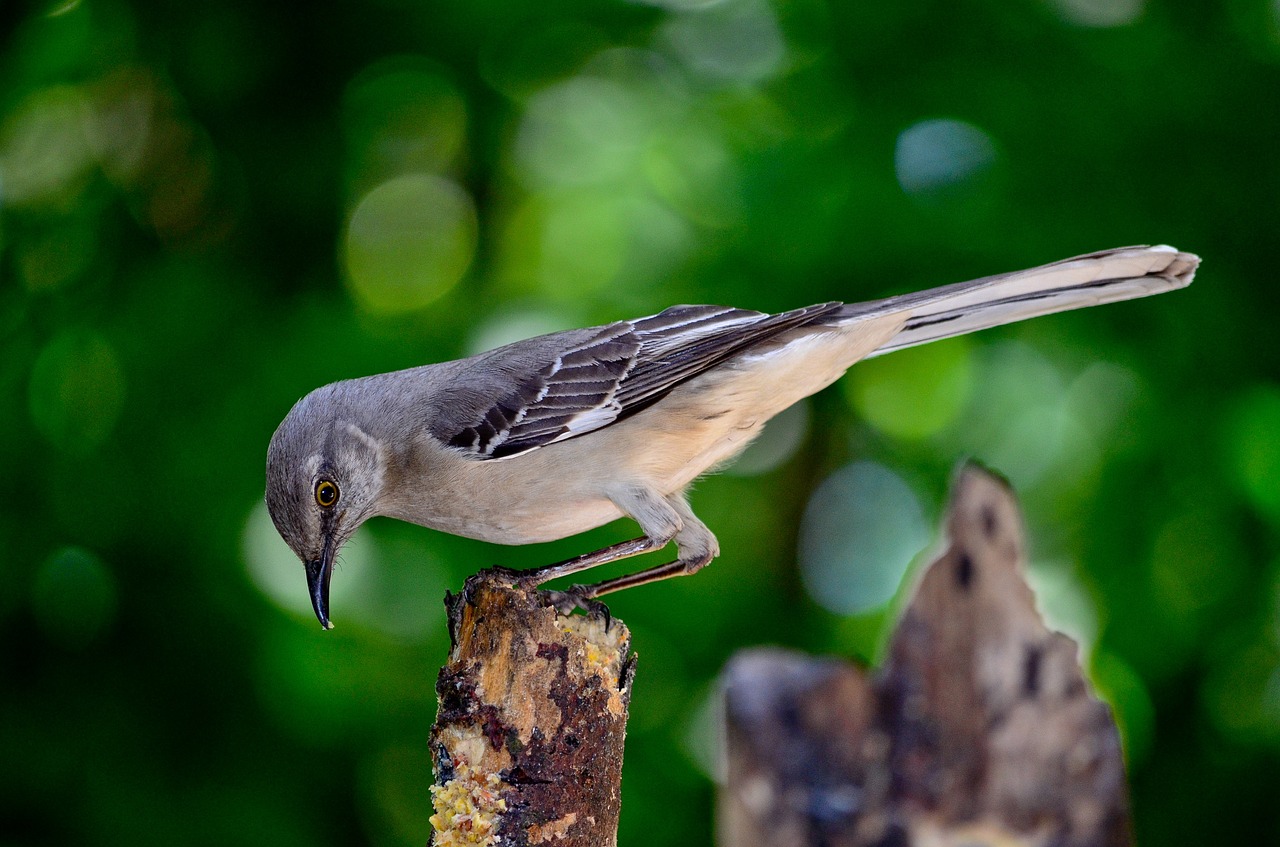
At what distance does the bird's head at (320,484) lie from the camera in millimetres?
3295

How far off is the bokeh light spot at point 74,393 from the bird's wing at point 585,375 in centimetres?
207

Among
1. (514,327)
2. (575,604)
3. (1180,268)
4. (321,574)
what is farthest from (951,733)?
(514,327)

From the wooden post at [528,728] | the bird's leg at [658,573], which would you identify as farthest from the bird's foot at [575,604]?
the bird's leg at [658,573]

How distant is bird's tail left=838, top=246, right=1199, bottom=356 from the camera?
3.17 m

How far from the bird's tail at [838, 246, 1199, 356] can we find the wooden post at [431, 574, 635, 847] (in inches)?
55.9

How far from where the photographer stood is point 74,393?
4789 mm

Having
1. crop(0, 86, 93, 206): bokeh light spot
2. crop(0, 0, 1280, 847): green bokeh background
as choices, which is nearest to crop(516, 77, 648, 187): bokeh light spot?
crop(0, 0, 1280, 847): green bokeh background

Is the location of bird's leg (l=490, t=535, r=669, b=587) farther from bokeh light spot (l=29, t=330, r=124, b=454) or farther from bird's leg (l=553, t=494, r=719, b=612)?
bokeh light spot (l=29, t=330, r=124, b=454)

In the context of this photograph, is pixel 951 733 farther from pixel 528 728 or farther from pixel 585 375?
pixel 585 375

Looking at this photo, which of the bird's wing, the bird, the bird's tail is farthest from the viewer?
the bird's wing

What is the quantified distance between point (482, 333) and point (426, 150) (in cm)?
112

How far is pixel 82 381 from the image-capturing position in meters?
4.81

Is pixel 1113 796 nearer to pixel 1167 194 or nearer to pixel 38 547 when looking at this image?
pixel 1167 194

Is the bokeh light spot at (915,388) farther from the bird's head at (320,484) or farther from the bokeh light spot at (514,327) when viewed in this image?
the bird's head at (320,484)
